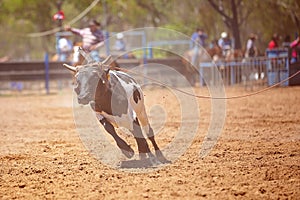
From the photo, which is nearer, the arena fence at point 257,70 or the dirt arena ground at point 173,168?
the dirt arena ground at point 173,168

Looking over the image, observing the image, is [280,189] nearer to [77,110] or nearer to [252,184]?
[252,184]

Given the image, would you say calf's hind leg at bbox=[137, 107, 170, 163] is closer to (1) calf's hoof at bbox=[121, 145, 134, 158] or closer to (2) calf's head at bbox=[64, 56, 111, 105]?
(1) calf's hoof at bbox=[121, 145, 134, 158]

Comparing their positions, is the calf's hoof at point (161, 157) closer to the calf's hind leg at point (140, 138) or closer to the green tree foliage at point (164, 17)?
the calf's hind leg at point (140, 138)

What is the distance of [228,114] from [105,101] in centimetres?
715

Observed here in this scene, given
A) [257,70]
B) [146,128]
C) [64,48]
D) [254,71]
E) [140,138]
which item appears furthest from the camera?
[64,48]

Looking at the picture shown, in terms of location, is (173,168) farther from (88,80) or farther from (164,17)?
(164,17)

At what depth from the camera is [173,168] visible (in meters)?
7.71

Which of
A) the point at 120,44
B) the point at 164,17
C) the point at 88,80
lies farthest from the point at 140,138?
the point at 164,17

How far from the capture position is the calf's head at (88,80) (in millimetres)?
7594

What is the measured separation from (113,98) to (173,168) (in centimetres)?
113

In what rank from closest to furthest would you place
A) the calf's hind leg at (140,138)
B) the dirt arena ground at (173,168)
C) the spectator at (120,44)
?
the dirt arena ground at (173,168), the calf's hind leg at (140,138), the spectator at (120,44)

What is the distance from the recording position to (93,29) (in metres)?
17.2

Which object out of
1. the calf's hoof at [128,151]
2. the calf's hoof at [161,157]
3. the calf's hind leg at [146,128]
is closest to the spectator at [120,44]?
the calf's hind leg at [146,128]

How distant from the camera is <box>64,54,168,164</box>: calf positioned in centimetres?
767
